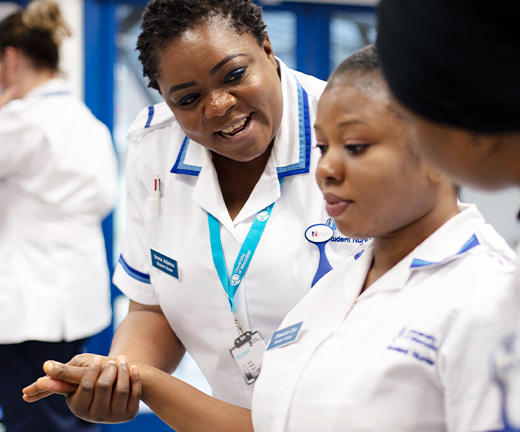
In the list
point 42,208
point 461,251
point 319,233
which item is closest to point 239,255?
point 319,233

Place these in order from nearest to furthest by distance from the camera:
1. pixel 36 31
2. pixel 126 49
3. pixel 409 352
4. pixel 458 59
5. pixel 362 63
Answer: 1. pixel 458 59
2. pixel 409 352
3. pixel 362 63
4. pixel 36 31
5. pixel 126 49

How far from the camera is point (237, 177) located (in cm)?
156

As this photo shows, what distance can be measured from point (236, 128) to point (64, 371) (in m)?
0.56

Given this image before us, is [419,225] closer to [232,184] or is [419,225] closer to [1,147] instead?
[232,184]

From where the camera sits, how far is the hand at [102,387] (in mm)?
1222

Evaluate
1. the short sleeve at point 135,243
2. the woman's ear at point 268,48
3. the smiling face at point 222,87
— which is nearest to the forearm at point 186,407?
the short sleeve at point 135,243

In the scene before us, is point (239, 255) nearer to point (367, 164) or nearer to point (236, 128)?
point (236, 128)

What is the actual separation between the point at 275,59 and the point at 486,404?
964mm

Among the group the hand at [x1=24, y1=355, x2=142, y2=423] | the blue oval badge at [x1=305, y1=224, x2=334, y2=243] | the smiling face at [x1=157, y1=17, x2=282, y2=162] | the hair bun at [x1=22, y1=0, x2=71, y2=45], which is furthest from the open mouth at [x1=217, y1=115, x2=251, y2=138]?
the hair bun at [x1=22, y1=0, x2=71, y2=45]

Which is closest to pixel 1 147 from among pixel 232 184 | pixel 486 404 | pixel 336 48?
pixel 232 184

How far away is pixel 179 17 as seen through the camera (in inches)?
52.4

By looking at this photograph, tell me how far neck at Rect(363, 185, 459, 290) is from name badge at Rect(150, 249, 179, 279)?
55 cm

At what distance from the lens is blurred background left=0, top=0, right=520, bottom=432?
141 inches

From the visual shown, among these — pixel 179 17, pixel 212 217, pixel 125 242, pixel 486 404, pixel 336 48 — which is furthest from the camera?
pixel 336 48
